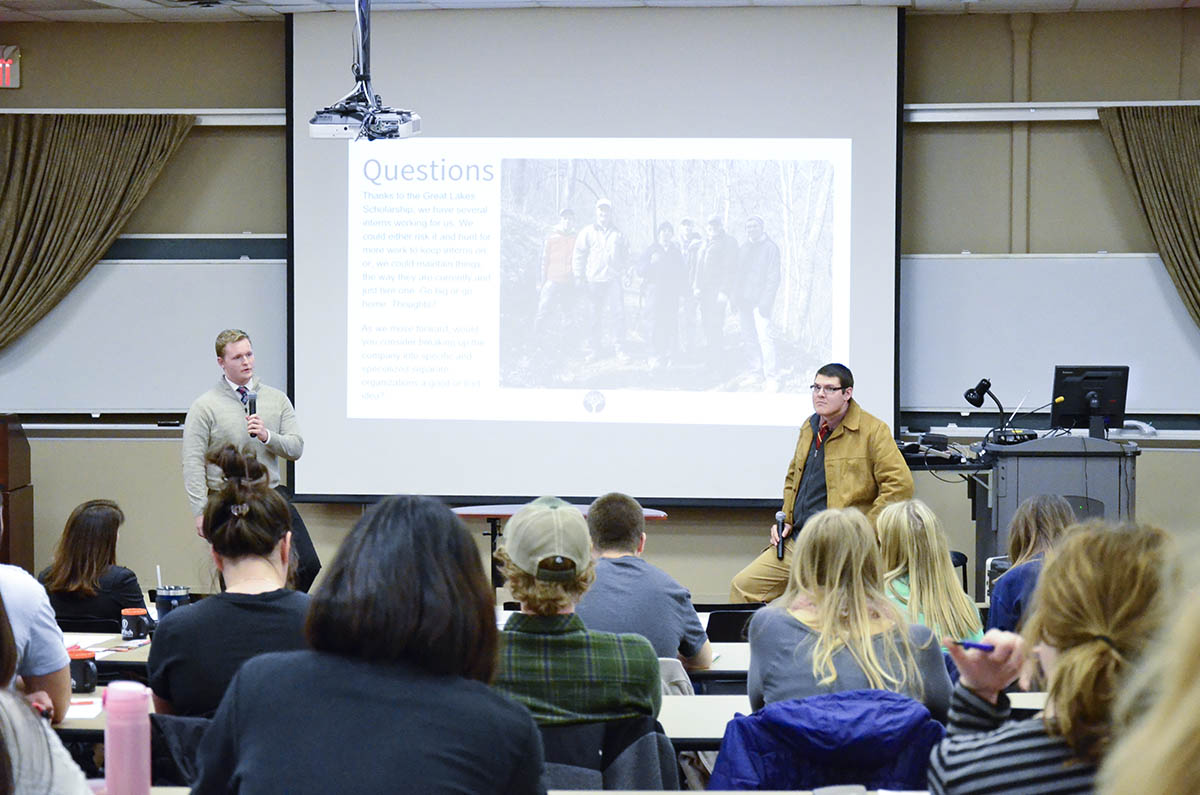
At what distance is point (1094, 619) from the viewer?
1.48 m

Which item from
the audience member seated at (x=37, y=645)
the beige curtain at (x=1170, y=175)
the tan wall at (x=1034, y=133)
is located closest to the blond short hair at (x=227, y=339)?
the audience member seated at (x=37, y=645)

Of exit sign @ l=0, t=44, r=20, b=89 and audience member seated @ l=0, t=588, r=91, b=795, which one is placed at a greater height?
exit sign @ l=0, t=44, r=20, b=89

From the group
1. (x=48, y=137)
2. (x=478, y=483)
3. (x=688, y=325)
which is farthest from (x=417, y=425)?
(x=48, y=137)

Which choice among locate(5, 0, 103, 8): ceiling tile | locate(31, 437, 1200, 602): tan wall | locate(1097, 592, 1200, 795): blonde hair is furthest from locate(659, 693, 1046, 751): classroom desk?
locate(5, 0, 103, 8): ceiling tile

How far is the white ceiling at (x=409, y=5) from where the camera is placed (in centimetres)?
673

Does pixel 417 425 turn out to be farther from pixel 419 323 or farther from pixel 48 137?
pixel 48 137

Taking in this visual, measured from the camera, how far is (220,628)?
2.44m

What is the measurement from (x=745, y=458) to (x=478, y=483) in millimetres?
1547

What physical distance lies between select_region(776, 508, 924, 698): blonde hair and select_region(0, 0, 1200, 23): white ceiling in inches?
184

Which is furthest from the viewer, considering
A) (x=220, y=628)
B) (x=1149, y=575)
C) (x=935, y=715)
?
(x=935, y=715)

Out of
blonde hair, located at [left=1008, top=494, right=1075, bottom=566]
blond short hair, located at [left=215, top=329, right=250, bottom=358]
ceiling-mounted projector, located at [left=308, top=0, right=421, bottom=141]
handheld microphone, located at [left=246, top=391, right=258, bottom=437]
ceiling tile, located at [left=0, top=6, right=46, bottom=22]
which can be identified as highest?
ceiling tile, located at [left=0, top=6, right=46, bottom=22]

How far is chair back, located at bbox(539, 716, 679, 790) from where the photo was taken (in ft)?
7.56

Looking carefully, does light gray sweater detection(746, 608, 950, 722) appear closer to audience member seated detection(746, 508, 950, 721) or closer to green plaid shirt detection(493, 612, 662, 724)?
audience member seated detection(746, 508, 950, 721)

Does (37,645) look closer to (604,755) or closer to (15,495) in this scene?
(604,755)
